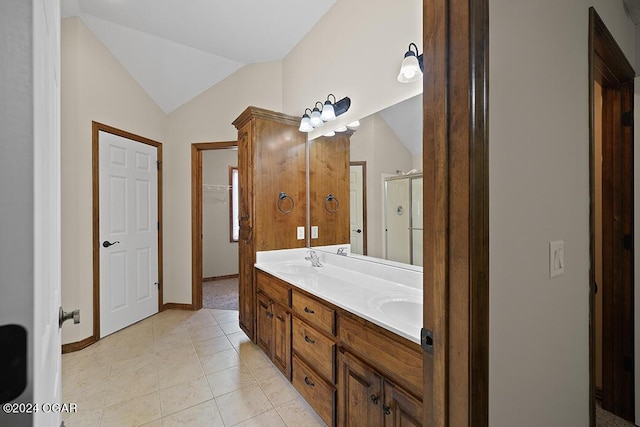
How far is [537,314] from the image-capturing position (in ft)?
2.80

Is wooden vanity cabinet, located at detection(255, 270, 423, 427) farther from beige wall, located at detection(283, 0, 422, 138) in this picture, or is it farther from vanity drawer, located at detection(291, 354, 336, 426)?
beige wall, located at detection(283, 0, 422, 138)

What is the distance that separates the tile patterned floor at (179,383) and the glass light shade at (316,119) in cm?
205

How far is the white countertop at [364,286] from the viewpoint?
1.31 metres

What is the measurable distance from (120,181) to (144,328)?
159 cm

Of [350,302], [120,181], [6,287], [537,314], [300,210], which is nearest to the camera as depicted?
[6,287]

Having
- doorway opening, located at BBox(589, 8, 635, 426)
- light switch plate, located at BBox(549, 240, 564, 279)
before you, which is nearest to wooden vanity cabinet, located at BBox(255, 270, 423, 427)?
light switch plate, located at BBox(549, 240, 564, 279)

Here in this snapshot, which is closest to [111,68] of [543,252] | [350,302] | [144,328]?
[144,328]

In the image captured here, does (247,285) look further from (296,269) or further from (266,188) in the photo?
(266,188)

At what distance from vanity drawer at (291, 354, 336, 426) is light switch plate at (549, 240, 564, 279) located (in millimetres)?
1139

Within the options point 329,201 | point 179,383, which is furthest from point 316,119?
point 179,383

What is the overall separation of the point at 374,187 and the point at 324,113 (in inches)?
31.2

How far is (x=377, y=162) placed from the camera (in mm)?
2027

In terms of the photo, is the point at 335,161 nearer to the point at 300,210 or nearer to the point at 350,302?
the point at 300,210

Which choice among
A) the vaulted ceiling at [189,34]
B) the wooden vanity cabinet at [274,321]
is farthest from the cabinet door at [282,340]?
the vaulted ceiling at [189,34]
